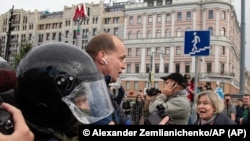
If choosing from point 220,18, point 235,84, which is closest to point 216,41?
point 220,18

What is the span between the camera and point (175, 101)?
3.41m

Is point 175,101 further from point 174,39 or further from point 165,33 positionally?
point 165,33

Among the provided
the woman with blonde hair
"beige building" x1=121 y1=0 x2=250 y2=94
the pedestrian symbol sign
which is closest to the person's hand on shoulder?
the woman with blonde hair

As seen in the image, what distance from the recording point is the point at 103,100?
1.57 meters

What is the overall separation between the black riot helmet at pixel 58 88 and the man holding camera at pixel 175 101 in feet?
4.81

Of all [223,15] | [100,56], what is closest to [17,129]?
[100,56]

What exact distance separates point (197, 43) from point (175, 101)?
10.0 ft

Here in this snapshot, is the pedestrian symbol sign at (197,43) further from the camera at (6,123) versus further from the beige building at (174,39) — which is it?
the beige building at (174,39)

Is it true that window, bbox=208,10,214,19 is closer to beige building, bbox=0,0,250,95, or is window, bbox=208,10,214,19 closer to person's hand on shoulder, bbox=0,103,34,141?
beige building, bbox=0,0,250,95

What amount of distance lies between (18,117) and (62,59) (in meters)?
0.38

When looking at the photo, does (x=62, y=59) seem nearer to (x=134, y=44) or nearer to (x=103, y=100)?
(x=103, y=100)

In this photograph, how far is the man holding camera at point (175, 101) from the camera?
3271 millimetres

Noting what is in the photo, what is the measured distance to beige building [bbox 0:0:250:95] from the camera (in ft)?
170

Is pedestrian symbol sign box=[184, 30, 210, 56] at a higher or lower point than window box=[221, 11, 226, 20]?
lower
